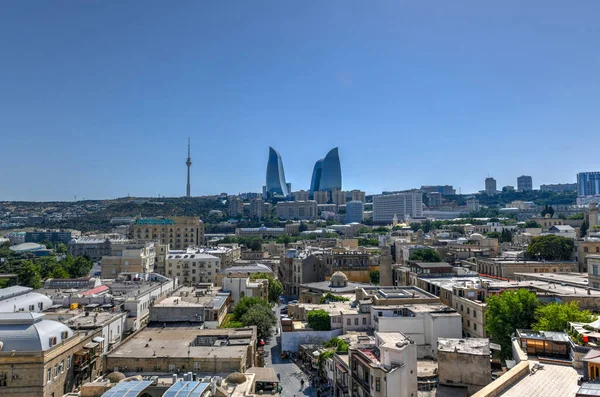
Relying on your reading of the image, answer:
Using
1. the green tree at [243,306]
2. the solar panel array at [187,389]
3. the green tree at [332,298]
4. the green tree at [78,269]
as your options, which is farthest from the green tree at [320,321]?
the green tree at [78,269]

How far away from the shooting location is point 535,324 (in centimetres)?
2880

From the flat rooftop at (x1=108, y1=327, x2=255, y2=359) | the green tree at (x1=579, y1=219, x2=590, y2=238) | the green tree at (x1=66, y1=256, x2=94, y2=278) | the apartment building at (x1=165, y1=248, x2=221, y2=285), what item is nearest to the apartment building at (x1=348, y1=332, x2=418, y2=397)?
the flat rooftop at (x1=108, y1=327, x2=255, y2=359)

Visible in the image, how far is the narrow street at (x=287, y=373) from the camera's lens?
3241 centimetres

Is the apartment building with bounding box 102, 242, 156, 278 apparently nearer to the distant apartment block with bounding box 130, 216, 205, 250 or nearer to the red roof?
the red roof

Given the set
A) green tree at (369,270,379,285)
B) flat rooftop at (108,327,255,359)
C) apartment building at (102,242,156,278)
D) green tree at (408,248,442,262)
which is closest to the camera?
flat rooftop at (108,327,255,359)

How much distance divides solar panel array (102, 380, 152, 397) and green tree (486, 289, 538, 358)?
848 inches

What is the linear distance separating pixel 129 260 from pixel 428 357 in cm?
4214

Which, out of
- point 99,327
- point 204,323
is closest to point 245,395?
point 99,327

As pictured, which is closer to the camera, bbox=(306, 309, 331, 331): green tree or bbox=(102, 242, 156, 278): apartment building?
bbox=(306, 309, 331, 331): green tree

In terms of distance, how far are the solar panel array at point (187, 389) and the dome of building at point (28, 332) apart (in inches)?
356

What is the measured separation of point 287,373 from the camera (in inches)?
1419

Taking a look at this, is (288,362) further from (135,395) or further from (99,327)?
(135,395)

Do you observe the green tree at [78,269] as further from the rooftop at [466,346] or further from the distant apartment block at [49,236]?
the distant apartment block at [49,236]

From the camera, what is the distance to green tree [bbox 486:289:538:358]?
99.2ft
